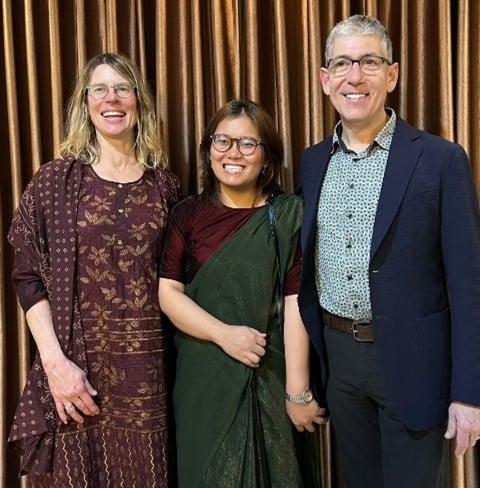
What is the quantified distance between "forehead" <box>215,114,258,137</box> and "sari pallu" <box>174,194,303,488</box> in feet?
0.68

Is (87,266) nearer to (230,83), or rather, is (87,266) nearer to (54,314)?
(54,314)

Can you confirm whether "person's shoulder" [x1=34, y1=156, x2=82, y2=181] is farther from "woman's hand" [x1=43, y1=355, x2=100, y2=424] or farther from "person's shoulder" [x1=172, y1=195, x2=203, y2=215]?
"woman's hand" [x1=43, y1=355, x2=100, y2=424]

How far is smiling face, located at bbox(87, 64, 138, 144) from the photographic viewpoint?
1.78 m

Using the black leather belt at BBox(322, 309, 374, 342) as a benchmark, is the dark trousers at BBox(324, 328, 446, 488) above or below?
below

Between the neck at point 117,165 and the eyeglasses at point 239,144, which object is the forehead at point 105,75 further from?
the eyeglasses at point 239,144

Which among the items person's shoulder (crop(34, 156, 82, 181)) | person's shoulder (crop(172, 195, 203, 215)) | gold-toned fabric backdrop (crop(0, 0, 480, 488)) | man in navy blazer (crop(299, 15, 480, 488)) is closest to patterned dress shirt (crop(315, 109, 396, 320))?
man in navy blazer (crop(299, 15, 480, 488))

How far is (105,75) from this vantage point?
1791 millimetres

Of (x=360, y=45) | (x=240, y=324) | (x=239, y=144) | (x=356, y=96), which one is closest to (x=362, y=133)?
(x=356, y=96)

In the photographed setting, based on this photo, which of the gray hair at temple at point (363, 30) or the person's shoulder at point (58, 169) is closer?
the gray hair at temple at point (363, 30)

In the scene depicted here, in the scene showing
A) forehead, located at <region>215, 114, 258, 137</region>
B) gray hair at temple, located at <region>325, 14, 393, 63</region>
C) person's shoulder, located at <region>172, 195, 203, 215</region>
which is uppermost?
gray hair at temple, located at <region>325, 14, 393, 63</region>

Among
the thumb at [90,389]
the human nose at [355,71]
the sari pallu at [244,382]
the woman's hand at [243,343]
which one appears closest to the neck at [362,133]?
the human nose at [355,71]

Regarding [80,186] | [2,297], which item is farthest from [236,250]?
[2,297]

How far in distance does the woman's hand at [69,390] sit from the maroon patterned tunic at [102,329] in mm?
31

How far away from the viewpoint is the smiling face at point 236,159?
5.63 ft
